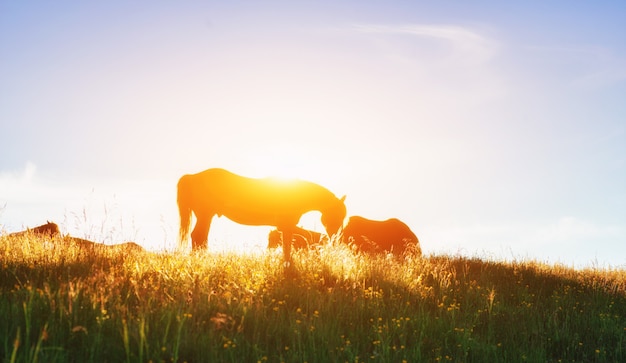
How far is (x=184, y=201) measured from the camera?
16156mm

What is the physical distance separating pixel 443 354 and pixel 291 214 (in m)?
10.7

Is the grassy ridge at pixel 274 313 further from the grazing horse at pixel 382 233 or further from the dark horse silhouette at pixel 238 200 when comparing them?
the grazing horse at pixel 382 233

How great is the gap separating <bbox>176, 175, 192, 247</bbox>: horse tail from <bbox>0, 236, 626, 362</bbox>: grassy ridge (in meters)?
6.64

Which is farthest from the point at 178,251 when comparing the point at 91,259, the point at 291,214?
the point at 291,214

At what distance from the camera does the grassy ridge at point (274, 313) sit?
15.0 ft

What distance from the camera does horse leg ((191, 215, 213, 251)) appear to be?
15.3m

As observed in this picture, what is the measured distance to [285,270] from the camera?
27.3 ft

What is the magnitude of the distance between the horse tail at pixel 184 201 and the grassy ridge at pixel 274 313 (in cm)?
664

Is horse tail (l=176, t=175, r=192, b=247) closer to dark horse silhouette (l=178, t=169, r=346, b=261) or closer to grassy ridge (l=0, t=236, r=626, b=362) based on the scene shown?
dark horse silhouette (l=178, t=169, r=346, b=261)

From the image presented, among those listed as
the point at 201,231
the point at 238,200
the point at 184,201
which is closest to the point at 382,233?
the point at 238,200

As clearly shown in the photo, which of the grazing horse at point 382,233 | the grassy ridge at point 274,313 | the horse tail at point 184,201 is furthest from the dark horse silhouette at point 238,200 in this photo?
the grassy ridge at point 274,313

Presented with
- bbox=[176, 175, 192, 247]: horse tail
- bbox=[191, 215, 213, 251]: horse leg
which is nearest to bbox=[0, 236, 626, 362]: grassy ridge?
bbox=[191, 215, 213, 251]: horse leg

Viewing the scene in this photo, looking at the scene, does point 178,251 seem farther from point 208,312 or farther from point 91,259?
point 208,312

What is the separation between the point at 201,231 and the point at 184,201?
49.2 inches
